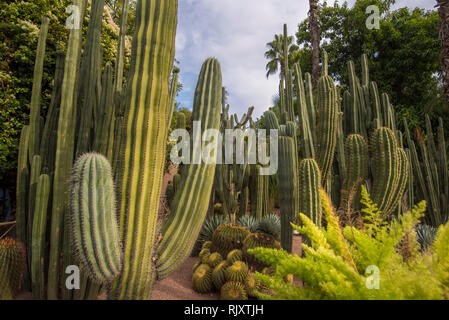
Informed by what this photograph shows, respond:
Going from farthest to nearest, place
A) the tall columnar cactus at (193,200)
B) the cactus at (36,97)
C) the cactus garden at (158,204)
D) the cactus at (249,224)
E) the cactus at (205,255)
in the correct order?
the cactus at (249,224)
the cactus at (205,255)
the cactus at (36,97)
the tall columnar cactus at (193,200)
the cactus garden at (158,204)

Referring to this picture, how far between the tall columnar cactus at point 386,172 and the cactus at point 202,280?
7.99ft

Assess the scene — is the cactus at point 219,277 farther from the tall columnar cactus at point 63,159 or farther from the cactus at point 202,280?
the tall columnar cactus at point 63,159

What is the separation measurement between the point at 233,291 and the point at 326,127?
2.62 metres

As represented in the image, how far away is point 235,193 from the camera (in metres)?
4.90

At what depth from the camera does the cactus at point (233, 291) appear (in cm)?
273

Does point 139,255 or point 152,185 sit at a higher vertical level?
point 152,185

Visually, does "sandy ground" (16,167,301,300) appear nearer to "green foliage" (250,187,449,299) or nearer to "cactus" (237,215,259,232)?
"cactus" (237,215,259,232)

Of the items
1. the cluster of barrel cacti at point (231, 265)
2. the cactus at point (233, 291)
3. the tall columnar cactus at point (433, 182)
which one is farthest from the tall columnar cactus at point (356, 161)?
the tall columnar cactus at point (433, 182)

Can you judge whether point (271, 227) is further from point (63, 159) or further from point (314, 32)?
point (314, 32)

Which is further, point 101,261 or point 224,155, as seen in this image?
point 224,155

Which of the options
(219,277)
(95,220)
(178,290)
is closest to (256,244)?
(219,277)

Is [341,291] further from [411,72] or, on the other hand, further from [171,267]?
[411,72]

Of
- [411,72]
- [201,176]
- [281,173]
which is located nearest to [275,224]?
[281,173]
